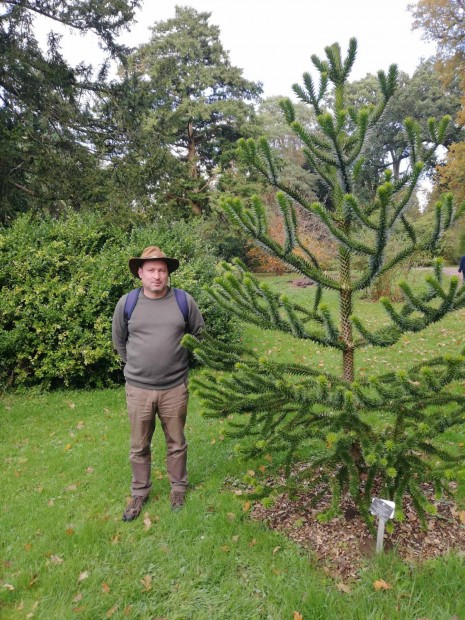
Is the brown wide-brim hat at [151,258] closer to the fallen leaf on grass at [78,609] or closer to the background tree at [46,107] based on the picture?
the fallen leaf on grass at [78,609]

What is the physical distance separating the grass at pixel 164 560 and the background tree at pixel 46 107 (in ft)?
27.0

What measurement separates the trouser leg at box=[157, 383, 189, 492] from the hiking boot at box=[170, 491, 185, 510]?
1.5 inches

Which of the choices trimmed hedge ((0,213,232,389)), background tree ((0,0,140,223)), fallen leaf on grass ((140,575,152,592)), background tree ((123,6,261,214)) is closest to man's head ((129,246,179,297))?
fallen leaf on grass ((140,575,152,592))

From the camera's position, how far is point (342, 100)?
2.80 metres

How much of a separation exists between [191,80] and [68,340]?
24421 mm

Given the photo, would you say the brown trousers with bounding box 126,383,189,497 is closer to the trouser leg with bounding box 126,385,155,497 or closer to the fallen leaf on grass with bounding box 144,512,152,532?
the trouser leg with bounding box 126,385,155,497

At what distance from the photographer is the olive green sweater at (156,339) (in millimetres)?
3600

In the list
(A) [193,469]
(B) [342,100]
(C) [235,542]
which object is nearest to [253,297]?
(B) [342,100]

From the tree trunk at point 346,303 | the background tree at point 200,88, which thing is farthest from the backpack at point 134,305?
the background tree at point 200,88

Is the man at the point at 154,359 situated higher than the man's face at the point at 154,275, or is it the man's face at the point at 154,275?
the man's face at the point at 154,275

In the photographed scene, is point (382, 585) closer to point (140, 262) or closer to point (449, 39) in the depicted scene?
point (140, 262)

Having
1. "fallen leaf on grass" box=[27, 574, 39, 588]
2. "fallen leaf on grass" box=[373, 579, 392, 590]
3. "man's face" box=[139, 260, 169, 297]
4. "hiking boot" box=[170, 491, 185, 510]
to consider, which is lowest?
"fallen leaf on grass" box=[27, 574, 39, 588]

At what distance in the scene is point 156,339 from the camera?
3.59 meters

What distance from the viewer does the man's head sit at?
3.55 meters
